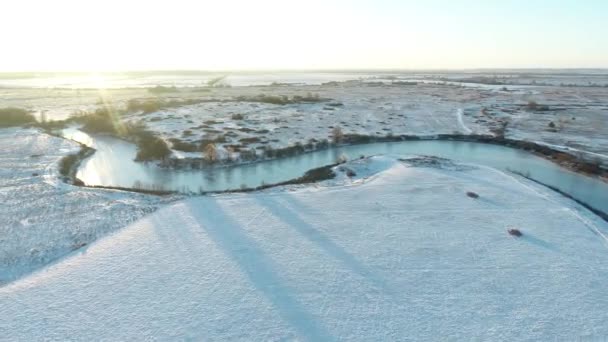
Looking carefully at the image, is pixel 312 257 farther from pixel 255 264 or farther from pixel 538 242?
pixel 538 242

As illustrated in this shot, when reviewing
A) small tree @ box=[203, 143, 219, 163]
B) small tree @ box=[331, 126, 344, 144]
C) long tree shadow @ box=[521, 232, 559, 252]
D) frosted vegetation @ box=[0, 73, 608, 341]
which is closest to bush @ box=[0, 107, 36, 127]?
frosted vegetation @ box=[0, 73, 608, 341]

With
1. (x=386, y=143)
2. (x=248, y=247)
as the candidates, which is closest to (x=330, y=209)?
(x=248, y=247)

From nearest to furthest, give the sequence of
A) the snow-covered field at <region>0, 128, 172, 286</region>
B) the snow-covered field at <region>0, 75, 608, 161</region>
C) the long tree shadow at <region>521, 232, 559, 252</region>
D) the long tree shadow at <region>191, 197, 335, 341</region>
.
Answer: the long tree shadow at <region>191, 197, 335, 341</region> → the long tree shadow at <region>521, 232, 559, 252</region> → the snow-covered field at <region>0, 128, 172, 286</region> → the snow-covered field at <region>0, 75, 608, 161</region>

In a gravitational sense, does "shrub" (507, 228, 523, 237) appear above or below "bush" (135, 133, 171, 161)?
below

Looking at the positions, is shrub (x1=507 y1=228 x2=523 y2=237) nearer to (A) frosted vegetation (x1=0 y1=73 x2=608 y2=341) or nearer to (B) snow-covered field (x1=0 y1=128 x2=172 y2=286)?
(A) frosted vegetation (x1=0 y1=73 x2=608 y2=341)

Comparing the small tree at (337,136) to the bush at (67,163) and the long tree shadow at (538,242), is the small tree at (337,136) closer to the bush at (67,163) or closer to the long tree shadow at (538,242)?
the bush at (67,163)

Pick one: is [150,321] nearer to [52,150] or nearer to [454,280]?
[454,280]
